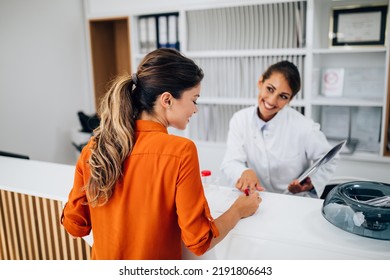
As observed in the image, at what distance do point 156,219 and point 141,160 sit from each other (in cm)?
16

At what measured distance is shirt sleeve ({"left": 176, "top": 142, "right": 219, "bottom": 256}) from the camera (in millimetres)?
875

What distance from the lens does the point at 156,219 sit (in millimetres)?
923

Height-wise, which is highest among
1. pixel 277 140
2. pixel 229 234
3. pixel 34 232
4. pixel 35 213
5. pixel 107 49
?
pixel 107 49

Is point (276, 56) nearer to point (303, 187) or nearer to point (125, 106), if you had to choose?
point (303, 187)

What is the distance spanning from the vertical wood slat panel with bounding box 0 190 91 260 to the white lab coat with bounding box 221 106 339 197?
79 centimetres

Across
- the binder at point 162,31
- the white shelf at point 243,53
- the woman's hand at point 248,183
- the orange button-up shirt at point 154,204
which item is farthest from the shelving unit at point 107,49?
the orange button-up shirt at point 154,204

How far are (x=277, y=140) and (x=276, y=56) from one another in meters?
1.07

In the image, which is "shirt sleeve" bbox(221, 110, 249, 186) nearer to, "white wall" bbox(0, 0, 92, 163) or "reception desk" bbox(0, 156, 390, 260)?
"reception desk" bbox(0, 156, 390, 260)

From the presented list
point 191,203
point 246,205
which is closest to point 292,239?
point 246,205

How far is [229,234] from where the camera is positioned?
113 centimetres

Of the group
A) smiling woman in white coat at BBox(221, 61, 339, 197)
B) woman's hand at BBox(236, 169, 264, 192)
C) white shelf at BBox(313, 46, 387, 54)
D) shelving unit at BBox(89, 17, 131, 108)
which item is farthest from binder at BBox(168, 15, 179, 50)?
woman's hand at BBox(236, 169, 264, 192)
